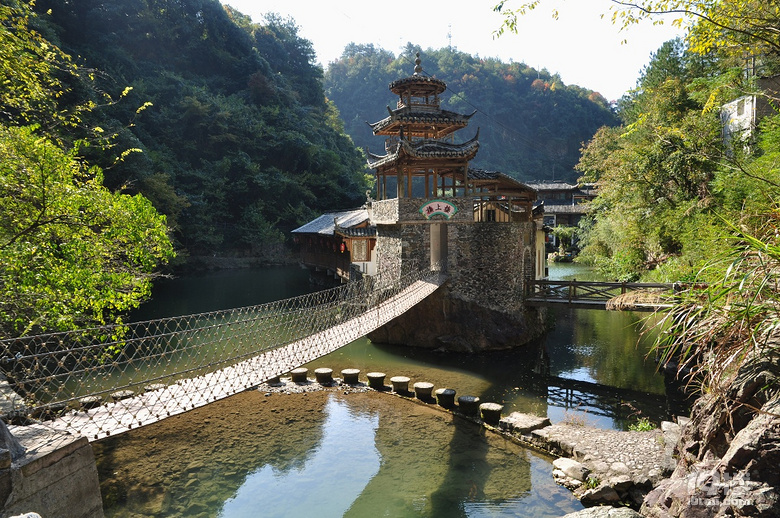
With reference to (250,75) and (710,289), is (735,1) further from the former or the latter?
(250,75)

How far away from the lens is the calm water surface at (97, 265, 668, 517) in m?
6.73

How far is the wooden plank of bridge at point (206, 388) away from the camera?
5598 mm

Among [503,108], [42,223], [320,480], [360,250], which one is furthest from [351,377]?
[503,108]

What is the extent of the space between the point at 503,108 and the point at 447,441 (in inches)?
2315

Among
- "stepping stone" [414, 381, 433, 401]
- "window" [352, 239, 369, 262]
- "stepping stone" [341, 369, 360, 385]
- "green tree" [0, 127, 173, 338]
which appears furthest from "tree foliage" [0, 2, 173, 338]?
"window" [352, 239, 369, 262]

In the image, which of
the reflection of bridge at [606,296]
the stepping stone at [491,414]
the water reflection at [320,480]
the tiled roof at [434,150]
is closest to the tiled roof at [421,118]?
the tiled roof at [434,150]

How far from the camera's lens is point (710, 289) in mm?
3883

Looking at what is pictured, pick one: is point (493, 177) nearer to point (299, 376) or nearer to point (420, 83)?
point (420, 83)

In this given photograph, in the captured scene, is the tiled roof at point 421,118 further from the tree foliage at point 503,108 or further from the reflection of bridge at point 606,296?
the tree foliage at point 503,108

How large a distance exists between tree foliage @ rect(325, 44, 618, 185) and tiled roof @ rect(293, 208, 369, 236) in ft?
111

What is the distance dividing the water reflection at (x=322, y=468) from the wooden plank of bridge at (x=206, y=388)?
4.85 ft

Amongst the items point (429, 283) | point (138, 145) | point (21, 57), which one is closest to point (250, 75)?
point (138, 145)

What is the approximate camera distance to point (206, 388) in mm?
6914

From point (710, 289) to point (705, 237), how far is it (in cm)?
1042
